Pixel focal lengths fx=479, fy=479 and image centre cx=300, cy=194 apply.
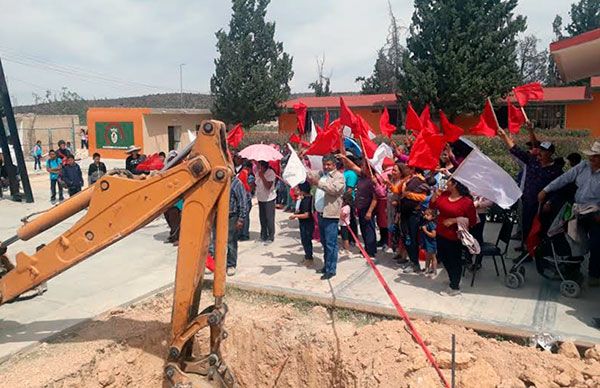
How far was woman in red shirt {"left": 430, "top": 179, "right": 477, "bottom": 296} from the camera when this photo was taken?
250 inches

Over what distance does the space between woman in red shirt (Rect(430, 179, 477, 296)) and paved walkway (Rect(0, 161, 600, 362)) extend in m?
0.33

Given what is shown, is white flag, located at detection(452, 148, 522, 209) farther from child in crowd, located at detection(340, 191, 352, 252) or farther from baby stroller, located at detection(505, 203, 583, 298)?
child in crowd, located at detection(340, 191, 352, 252)

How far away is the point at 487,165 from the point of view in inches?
251

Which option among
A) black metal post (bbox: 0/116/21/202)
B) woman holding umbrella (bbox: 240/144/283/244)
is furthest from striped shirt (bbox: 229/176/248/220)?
black metal post (bbox: 0/116/21/202)

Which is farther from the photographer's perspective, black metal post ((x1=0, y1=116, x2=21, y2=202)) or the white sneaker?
black metal post ((x1=0, y1=116, x2=21, y2=202))

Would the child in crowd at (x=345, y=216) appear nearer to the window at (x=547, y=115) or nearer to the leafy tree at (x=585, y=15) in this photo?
the window at (x=547, y=115)

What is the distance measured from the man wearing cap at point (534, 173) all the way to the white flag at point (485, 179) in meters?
1.22

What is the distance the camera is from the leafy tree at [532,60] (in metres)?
40.5

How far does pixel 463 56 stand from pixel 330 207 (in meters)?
19.1

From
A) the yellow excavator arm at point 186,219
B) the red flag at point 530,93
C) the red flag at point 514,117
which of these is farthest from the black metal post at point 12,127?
the red flag at point 530,93

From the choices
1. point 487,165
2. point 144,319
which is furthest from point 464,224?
point 144,319

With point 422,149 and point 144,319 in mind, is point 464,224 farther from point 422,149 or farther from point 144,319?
point 144,319

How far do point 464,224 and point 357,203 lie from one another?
94.4 inches

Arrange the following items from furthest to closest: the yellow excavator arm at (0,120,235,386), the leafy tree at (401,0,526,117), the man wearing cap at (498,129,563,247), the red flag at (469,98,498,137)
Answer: the leafy tree at (401,0,526,117), the red flag at (469,98,498,137), the man wearing cap at (498,129,563,247), the yellow excavator arm at (0,120,235,386)
